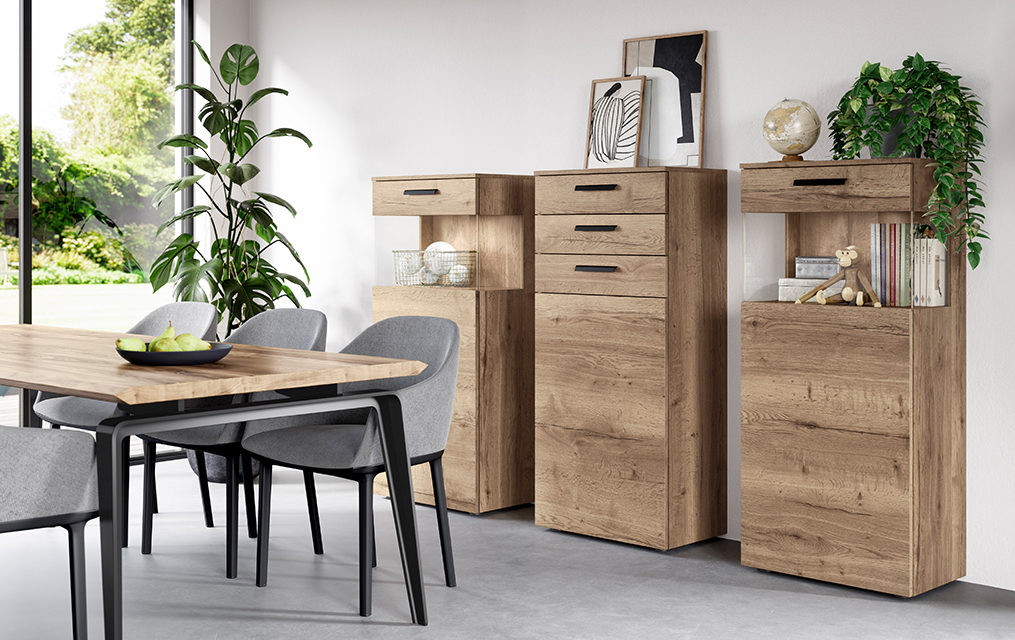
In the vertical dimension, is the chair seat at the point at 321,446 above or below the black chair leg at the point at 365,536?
above

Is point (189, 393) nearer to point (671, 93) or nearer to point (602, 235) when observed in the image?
point (602, 235)

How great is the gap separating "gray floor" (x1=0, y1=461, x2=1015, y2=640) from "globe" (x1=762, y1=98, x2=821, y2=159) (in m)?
1.47

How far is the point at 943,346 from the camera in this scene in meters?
3.60

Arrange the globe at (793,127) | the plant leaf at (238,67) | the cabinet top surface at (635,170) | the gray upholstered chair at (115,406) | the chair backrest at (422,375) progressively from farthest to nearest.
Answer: the plant leaf at (238,67) < the gray upholstered chair at (115,406) < the cabinet top surface at (635,170) < the globe at (793,127) < the chair backrest at (422,375)

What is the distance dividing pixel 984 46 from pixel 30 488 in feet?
10.1

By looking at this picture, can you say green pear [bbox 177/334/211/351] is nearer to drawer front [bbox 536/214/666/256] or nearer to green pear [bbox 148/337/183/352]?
green pear [bbox 148/337/183/352]

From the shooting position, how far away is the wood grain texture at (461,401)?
461cm

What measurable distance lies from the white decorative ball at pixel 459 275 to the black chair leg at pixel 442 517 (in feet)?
4.33

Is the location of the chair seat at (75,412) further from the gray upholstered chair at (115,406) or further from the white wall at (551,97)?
the white wall at (551,97)

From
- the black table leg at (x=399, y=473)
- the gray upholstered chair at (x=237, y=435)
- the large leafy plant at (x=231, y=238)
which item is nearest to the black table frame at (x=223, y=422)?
the black table leg at (x=399, y=473)

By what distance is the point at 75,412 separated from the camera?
4.12 m

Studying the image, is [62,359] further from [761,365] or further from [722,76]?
[722,76]

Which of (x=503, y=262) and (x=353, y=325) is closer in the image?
(x=503, y=262)

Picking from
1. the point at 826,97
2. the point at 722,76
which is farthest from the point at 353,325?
the point at 826,97
